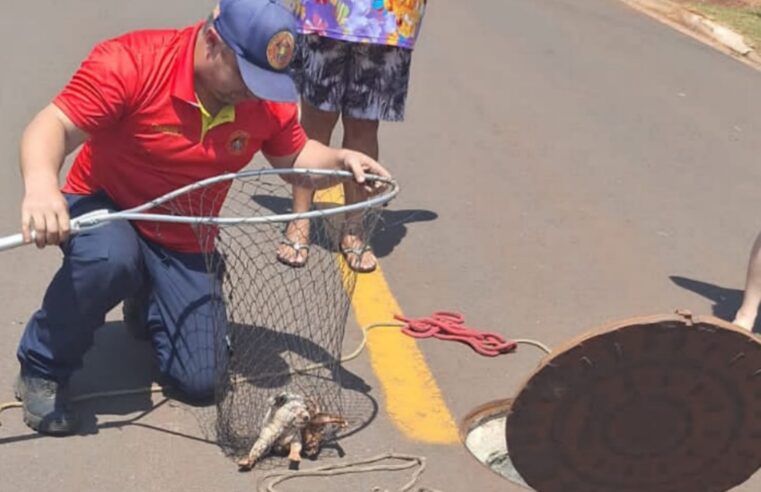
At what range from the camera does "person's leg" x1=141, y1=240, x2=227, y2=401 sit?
14.6 ft

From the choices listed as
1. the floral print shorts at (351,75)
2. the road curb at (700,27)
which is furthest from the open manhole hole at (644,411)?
the road curb at (700,27)

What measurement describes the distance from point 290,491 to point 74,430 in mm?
760

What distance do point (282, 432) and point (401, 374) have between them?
0.85 meters

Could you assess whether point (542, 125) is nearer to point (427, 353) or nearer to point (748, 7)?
point (427, 353)

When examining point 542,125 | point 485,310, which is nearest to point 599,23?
point 542,125

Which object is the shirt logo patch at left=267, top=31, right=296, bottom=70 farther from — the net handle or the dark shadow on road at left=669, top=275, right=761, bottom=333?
the dark shadow on road at left=669, top=275, right=761, bottom=333

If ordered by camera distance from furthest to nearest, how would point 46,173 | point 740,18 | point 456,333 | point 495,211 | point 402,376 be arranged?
point 740,18 → point 495,211 → point 456,333 → point 402,376 → point 46,173

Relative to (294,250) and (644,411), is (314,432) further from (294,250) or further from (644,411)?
(294,250)

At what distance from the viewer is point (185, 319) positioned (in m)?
4.49

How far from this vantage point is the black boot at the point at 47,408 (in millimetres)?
4234

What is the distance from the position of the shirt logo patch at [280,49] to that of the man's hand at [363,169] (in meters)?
0.42

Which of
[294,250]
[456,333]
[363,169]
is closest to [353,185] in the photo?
[294,250]

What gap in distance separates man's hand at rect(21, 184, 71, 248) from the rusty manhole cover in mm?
1295

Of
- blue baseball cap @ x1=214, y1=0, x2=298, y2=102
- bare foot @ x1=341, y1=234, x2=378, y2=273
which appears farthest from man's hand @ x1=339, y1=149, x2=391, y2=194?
blue baseball cap @ x1=214, y1=0, x2=298, y2=102
